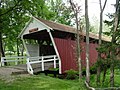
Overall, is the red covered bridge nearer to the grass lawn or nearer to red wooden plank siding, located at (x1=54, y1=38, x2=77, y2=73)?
red wooden plank siding, located at (x1=54, y1=38, x2=77, y2=73)

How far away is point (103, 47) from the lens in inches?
273

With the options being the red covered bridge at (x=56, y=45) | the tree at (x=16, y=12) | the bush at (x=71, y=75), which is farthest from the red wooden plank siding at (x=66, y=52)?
the tree at (x=16, y=12)

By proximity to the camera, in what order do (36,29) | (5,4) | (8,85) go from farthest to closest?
(5,4), (36,29), (8,85)

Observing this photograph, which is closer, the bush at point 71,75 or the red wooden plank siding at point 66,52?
the bush at point 71,75

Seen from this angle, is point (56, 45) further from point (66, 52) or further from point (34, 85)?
point (34, 85)

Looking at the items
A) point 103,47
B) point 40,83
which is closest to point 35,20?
point 40,83


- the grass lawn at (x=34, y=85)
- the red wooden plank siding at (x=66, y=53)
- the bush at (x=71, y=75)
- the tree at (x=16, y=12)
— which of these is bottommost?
the bush at (x=71, y=75)

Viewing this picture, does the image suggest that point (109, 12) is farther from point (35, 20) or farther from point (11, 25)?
point (11, 25)

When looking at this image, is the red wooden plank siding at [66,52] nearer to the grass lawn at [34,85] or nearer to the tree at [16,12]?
the tree at [16,12]

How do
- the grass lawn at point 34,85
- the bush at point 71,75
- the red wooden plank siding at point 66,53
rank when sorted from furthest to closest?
the red wooden plank siding at point 66,53 → the bush at point 71,75 → the grass lawn at point 34,85

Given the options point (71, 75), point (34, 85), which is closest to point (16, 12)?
point (71, 75)

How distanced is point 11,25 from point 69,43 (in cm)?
711

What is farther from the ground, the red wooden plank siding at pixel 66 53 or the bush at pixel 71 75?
the red wooden plank siding at pixel 66 53

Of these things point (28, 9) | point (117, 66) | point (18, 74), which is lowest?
point (18, 74)
